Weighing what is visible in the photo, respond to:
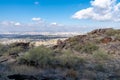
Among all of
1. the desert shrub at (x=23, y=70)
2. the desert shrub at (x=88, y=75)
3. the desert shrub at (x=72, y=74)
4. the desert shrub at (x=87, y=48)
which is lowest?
the desert shrub at (x=88, y=75)

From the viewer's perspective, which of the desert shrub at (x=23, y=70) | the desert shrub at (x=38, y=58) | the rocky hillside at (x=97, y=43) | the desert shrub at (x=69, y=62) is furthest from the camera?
the rocky hillside at (x=97, y=43)

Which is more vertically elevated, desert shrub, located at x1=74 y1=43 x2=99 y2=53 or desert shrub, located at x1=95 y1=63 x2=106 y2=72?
Answer: desert shrub, located at x1=74 y1=43 x2=99 y2=53

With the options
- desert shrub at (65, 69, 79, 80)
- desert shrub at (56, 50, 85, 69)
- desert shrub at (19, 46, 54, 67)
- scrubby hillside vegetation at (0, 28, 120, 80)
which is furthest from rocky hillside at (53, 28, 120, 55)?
desert shrub at (65, 69, 79, 80)

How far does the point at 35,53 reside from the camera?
22.4m

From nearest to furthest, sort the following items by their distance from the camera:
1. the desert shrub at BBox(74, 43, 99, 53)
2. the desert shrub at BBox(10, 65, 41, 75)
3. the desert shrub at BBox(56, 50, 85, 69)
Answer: the desert shrub at BBox(10, 65, 41, 75)
the desert shrub at BBox(56, 50, 85, 69)
the desert shrub at BBox(74, 43, 99, 53)

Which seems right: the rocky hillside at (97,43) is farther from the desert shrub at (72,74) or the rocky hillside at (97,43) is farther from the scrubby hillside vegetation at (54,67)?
the desert shrub at (72,74)

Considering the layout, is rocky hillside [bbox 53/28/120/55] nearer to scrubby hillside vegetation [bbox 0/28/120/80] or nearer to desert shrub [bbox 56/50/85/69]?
scrubby hillside vegetation [bbox 0/28/120/80]

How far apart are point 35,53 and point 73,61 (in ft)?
9.64

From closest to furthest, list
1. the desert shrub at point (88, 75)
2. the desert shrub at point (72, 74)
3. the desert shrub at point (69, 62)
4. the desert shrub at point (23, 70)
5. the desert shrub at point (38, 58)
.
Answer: the desert shrub at point (72, 74) → the desert shrub at point (88, 75) → the desert shrub at point (23, 70) → the desert shrub at point (38, 58) → the desert shrub at point (69, 62)

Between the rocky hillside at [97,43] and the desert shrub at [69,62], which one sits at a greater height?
the rocky hillside at [97,43]

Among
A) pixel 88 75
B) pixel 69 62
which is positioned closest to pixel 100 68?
pixel 69 62

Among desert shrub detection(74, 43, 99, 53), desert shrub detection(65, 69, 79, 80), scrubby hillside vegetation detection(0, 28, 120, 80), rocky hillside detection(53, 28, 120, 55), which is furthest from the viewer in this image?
rocky hillside detection(53, 28, 120, 55)

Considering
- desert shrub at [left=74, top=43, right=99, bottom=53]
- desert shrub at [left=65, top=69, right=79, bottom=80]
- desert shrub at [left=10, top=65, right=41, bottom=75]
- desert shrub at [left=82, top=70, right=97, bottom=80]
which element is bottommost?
desert shrub at [left=82, top=70, right=97, bottom=80]

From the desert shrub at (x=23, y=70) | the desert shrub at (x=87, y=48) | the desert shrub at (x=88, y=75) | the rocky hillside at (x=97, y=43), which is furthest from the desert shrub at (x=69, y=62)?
the rocky hillside at (x=97, y=43)
